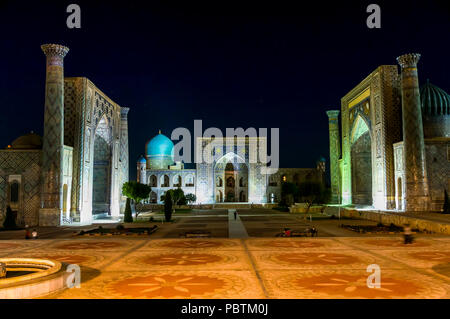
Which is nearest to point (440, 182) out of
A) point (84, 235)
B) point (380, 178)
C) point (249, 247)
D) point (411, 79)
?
point (380, 178)

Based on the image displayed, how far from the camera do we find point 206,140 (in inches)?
1500

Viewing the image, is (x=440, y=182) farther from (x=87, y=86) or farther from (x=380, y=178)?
(x=87, y=86)

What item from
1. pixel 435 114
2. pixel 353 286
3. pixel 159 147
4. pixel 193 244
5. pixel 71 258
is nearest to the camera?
pixel 353 286

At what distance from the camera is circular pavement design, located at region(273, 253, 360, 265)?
23.7ft

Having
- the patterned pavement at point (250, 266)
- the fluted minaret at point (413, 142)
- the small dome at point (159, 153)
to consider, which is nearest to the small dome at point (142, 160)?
the small dome at point (159, 153)

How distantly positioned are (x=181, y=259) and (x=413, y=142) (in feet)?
48.0

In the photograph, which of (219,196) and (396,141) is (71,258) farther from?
(219,196)

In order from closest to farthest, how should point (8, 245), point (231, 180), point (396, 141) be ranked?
1. point (8, 245)
2. point (396, 141)
3. point (231, 180)

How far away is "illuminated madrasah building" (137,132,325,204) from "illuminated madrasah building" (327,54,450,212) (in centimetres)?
1113

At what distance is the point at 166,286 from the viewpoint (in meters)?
5.40

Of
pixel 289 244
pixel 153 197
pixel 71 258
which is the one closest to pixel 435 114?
pixel 289 244

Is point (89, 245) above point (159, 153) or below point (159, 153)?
below

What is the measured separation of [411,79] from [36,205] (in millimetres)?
17720

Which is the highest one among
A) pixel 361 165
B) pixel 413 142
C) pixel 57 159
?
pixel 413 142
